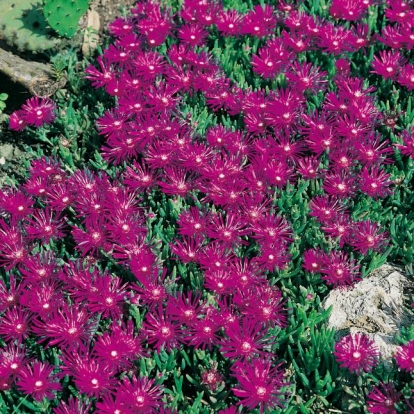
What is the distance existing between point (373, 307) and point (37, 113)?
2.20 m

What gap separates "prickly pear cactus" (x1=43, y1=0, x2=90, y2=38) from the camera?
4.06 metres

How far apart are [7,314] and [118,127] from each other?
1287 mm

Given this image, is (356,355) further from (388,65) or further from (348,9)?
(348,9)

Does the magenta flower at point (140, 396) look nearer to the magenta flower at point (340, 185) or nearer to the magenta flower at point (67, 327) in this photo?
the magenta flower at point (67, 327)

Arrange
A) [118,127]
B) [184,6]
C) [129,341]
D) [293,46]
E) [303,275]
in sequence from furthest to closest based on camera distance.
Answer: [184,6]
[293,46]
[118,127]
[303,275]
[129,341]

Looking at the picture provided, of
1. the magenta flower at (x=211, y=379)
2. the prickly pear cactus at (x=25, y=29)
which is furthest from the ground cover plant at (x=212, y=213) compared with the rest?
the prickly pear cactus at (x=25, y=29)

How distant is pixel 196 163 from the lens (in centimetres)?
327

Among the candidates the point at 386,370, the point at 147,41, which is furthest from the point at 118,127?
the point at 386,370

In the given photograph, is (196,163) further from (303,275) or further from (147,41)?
(147,41)

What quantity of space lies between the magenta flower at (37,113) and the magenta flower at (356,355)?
2.16 meters

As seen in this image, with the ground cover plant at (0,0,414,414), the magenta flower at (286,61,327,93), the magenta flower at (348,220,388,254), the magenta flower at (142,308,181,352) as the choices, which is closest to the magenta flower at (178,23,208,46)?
the ground cover plant at (0,0,414,414)

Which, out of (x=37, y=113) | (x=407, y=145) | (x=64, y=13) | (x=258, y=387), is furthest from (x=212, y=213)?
(x=64, y=13)

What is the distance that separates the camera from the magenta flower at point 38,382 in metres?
2.51

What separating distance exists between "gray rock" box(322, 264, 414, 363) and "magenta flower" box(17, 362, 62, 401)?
1261mm
